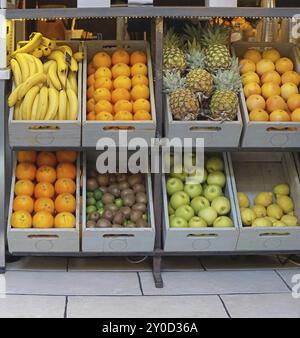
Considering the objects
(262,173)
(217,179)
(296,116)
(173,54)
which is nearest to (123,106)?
(173,54)

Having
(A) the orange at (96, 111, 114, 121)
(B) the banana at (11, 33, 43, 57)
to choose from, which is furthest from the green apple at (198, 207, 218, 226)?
(B) the banana at (11, 33, 43, 57)

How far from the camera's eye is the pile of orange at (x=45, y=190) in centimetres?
304

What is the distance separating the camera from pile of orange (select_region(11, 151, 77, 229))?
3.04 m

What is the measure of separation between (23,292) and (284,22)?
4.06 m

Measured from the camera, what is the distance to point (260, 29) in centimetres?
618

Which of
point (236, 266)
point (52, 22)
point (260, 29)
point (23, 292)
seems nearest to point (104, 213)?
point (23, 292)

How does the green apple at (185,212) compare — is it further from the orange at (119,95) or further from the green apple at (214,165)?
the orange at (119,95)

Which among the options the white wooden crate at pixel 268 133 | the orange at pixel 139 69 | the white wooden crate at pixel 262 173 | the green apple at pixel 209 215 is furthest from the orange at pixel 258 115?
the orange at pixel 139 69

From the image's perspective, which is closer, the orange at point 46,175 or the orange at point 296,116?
the orange at point 296,116

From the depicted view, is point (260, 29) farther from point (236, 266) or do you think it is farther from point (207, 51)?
point (236, 266)

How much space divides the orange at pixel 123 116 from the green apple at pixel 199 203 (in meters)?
0.65

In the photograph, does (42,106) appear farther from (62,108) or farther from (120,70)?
(120,70)

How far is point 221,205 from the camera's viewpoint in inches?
126

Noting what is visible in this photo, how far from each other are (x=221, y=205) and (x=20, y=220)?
119 centimetres
